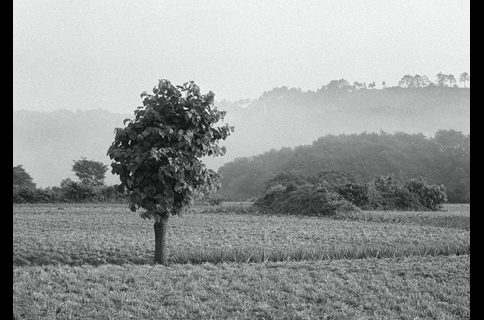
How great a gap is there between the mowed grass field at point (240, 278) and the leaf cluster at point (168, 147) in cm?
156

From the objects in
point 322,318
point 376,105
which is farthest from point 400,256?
point 376,105

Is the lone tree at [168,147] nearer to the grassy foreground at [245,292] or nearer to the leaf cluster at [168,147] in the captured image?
the leaf cluster at [168,147]

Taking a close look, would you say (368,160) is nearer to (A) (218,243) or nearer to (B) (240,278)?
(A) (218,243)

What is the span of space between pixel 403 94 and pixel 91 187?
88240 millimetres

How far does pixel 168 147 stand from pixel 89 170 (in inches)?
1659

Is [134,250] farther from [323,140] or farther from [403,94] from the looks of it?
[403,94]

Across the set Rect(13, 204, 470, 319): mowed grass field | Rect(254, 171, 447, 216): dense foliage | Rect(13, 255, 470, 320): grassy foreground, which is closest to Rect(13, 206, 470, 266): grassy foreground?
Rect(13, 204, 470, 319): mowed grass field

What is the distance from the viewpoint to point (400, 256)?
37.8 feet

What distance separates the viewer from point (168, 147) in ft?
29.3

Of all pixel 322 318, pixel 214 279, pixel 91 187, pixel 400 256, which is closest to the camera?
pixel 322 318

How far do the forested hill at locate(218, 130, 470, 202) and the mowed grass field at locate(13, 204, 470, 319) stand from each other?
44465mm

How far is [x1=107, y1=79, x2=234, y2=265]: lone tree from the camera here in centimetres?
891

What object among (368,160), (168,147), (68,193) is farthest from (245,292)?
(368,160)

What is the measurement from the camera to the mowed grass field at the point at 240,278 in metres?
6.31
